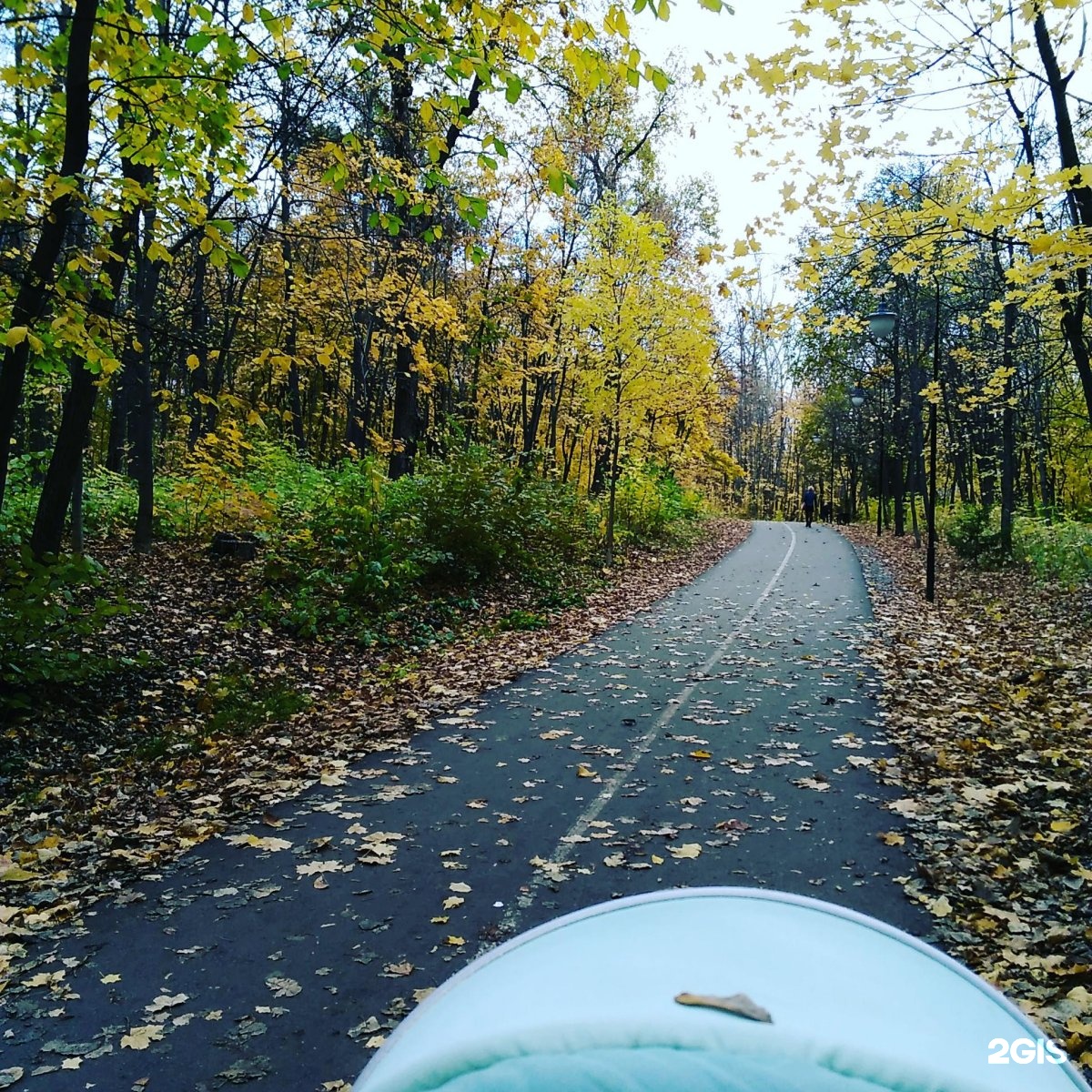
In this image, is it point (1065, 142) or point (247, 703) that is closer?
point (1065, 142)

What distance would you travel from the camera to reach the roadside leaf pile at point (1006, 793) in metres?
3.69

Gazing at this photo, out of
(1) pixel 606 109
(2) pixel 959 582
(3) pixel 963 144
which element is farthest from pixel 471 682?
(1) pixel 606 109

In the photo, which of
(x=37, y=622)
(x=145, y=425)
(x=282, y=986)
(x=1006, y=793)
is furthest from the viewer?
(x=145, y=425)

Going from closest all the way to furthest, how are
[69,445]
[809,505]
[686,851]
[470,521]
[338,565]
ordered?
[686,851] < [69,445] < [338,565] < [470,521] < [809,505]

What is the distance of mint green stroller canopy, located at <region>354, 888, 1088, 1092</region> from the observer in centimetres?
110

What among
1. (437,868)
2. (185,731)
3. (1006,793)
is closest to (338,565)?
(185,731)

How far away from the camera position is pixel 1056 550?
589 inches

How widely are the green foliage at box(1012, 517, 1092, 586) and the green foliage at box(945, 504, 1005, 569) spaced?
82cm

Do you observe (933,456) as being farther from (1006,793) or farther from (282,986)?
(282,986)

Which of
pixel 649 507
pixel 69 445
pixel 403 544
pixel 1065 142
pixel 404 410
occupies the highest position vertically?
pixel 1065 142

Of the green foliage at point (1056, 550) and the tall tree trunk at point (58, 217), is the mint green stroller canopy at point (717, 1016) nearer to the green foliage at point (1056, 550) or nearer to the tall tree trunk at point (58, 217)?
the tall tree trunk at point (58, 217)

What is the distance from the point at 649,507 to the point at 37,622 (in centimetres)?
1942

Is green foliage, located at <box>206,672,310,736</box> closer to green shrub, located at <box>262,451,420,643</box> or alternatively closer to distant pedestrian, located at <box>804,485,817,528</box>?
green shrub, located at <box>262,451,420,643</box>

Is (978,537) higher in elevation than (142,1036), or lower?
higher
